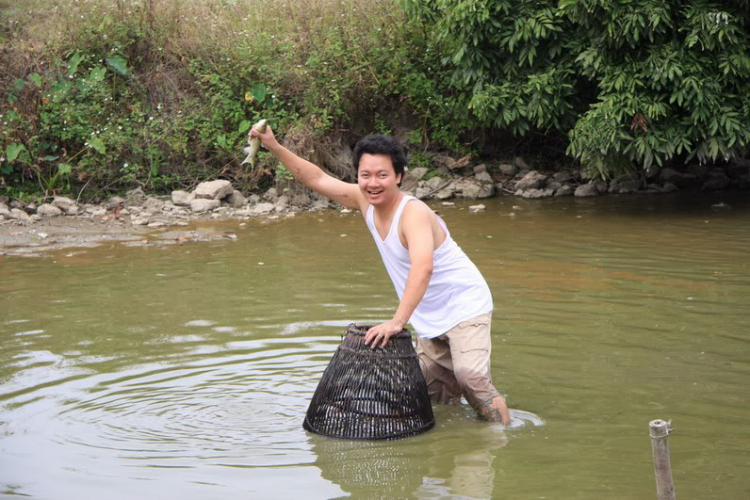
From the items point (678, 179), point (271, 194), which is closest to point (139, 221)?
point (271, 194)

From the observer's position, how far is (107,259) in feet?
31.9

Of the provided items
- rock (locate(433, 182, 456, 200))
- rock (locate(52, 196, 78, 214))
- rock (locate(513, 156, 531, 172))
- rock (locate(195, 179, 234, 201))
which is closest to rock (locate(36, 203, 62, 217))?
rock (locate(52, 196, 78, 214))

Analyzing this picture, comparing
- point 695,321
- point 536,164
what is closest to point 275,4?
point 536,164

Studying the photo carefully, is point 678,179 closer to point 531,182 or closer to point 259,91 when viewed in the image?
point 531,182

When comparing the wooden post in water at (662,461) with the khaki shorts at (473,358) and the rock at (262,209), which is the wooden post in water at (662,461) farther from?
the rock at (262,209)

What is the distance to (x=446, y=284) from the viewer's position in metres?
4.50

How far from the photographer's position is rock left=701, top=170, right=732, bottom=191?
13938 mm

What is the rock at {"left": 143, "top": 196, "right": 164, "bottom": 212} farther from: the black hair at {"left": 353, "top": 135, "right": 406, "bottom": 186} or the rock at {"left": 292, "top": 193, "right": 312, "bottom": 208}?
the black hair at {"left": 353, "top": 135, "right": 406, "bottom": 186}

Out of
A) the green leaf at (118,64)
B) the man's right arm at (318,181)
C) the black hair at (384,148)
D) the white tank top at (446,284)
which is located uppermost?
the green leaf at (118,64)

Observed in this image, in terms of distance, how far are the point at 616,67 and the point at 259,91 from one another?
5504 millimetres

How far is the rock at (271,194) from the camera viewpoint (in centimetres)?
1384

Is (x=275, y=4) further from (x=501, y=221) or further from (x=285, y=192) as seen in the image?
(x=501, y=221)

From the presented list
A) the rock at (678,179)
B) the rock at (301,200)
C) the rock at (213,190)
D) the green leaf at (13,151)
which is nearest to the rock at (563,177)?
the rock at (678,179)

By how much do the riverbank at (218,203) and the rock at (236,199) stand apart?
1 cm
